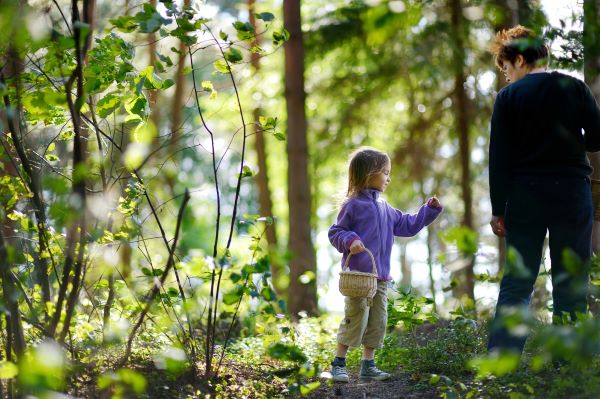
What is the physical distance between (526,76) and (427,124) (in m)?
7.43

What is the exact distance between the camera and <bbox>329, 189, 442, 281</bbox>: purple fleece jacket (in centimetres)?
470

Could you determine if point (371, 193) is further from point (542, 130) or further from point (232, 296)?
point (232, 296)

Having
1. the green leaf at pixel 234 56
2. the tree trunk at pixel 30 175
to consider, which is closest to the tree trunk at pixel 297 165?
the green leaf at pixel 234 56

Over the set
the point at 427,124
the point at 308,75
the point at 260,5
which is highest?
the point at 260,5

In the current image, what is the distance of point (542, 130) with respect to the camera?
4.03 m

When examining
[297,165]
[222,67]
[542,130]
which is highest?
[297,165]

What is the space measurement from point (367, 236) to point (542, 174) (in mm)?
1237

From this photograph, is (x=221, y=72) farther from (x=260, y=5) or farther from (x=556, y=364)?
(x=260, y=5)

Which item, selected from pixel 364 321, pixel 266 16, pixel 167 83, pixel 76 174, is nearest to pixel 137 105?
pixel 167 83

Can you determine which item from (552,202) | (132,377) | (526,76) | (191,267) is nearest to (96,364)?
(191,267)

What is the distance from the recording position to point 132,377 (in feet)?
7.89

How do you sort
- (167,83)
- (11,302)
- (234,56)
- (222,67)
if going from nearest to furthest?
1. (11,302)
2. (234,56)
3. (167,83)
4. (222,67)

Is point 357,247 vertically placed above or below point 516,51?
below

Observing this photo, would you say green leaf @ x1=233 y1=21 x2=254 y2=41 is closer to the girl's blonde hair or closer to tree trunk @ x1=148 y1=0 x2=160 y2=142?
tree trunk @ x1=148 y1=0 x2=160 y2=142
